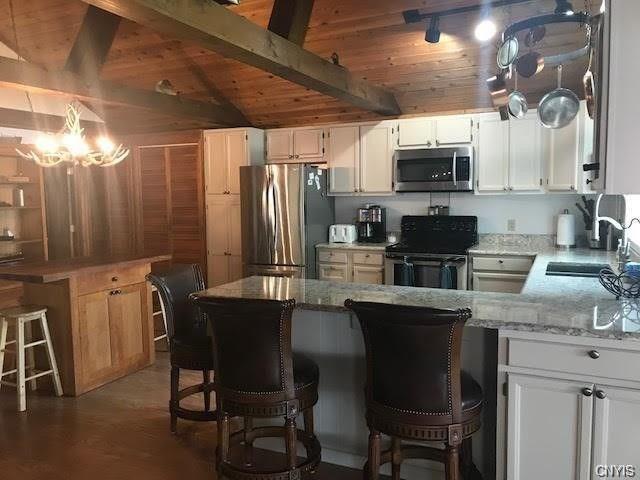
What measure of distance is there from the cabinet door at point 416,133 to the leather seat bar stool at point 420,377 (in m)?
3.38

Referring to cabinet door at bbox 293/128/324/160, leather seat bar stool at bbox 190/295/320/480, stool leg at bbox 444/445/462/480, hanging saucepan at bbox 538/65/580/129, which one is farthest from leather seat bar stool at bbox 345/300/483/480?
cabinet door at bbox 293/128/324/160

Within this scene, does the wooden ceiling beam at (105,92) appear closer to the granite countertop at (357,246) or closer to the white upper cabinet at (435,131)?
the granite countertop at (357,246)

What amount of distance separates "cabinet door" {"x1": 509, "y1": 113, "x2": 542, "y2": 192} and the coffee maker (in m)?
1.40

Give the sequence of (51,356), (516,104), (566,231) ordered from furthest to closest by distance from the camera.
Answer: (566,231) < (51,356) < (516,104)

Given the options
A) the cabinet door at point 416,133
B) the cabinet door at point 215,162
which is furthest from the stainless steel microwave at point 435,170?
the cabinet door at point 215,162

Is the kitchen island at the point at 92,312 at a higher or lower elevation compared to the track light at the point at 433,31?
lower

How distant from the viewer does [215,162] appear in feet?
18.4

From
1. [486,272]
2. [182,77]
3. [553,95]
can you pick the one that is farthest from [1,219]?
[553,95]

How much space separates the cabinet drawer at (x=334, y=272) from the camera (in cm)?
511

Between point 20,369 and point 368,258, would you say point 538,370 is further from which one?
point 20,369

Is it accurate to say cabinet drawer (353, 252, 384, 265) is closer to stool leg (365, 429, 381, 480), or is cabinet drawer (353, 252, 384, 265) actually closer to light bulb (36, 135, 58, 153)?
light bulb (36, 135, 58, 153)

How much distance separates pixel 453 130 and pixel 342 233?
1532 mm

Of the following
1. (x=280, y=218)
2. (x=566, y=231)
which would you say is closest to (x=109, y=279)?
(x=280, y=218)

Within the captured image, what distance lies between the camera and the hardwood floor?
263cm
